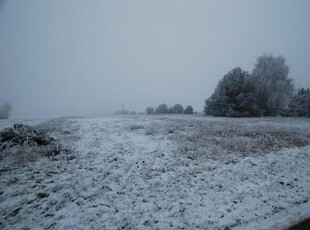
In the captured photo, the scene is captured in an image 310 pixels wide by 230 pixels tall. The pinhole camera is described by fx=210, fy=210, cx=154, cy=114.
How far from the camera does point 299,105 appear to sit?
122 ft

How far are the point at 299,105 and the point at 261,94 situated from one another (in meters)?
6.81

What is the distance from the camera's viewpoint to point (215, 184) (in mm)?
8109

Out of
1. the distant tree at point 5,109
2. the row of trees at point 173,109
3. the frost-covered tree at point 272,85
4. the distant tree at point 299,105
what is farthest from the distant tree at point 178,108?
the distant tree at point 5,109

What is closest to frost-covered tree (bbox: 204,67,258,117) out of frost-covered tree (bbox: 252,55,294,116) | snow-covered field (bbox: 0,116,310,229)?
frost-covered tree (bbox: 252,55,294,116)

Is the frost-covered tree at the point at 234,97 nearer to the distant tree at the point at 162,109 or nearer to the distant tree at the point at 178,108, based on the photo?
the distant tree at the point at 178,108

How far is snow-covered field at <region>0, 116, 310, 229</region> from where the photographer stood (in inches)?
245

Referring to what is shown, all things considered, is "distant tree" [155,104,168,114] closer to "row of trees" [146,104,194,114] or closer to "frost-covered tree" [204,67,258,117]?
"row of trees" [146,104,194,114]

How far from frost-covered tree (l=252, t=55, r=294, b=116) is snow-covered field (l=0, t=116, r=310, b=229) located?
27833 mm

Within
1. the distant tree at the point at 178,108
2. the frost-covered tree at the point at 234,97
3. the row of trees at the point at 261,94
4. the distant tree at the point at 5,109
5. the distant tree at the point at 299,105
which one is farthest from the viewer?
the distant tree at the point at 178,108

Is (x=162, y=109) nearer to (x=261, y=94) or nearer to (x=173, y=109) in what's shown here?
(x=173, y=109)

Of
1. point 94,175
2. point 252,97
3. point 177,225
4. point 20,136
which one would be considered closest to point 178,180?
point 177,225

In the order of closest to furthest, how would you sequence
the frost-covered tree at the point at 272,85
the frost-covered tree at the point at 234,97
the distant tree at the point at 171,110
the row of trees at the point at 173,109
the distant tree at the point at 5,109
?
the frost-covered tree at the point at 234,97 → the distant tree at the point at 5,109 → the frost-covered tree at the point at 272,85 → the row of trees at the point at 173,109 → the distant tree at the point at 171,110

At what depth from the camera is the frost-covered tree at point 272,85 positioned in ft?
123

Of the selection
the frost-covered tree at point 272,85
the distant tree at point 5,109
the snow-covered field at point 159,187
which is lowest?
the snow-covered field at point 159,187
